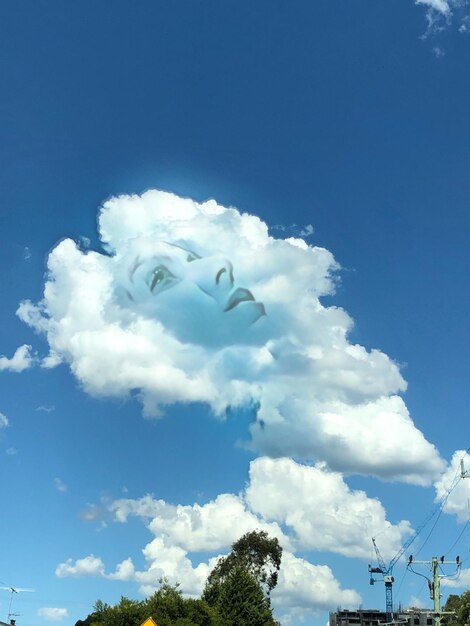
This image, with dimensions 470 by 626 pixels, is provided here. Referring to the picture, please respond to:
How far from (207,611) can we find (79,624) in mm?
108119

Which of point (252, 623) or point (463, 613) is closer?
point (252, 623)

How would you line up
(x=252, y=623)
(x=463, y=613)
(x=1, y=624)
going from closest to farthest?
(x=1, y=624) → (x=252, y=623) → (x=463, y=613)

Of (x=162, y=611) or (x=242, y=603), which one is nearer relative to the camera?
(x=162, y=611)

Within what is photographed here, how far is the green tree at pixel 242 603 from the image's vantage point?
86.1 m

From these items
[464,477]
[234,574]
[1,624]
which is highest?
[464,477]

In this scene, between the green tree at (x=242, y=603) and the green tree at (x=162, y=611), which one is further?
the green tree at (x=242, y=603)

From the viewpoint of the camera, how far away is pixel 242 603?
3410 inches

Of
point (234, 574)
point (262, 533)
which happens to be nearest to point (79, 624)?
point (262, 533)

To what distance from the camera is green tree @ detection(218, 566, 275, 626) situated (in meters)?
86.1

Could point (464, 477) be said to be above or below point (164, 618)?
above

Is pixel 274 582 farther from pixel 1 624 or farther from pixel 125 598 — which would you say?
pixel 1 624

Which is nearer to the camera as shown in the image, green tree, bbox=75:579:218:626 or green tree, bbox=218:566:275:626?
green tree, bbox=75:579:218:626

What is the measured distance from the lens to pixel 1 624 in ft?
221

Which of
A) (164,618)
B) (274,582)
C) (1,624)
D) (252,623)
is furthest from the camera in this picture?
(274,582)
